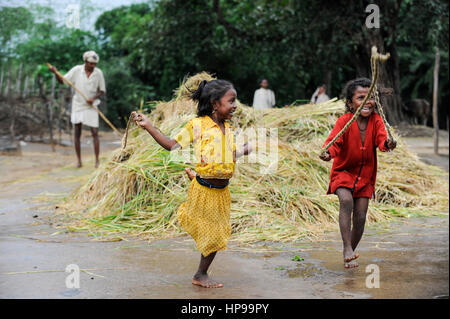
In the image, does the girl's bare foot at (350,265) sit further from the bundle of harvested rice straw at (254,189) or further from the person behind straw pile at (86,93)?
the person behind straw pile at (86,93)

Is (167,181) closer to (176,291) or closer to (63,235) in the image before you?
(63,235)

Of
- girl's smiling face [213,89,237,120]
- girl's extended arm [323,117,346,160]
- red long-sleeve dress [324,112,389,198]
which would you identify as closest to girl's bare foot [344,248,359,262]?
red long-sleeve dress [324,112,389,198]

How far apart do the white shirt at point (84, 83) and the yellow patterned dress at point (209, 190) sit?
18.9 feet

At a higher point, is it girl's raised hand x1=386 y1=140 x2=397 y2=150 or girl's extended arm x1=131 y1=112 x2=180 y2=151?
girl's extended arm x1=131 y1=112 x2=180 y2=151

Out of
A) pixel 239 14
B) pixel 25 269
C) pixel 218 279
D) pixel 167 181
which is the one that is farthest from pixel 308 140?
pixel 239 14

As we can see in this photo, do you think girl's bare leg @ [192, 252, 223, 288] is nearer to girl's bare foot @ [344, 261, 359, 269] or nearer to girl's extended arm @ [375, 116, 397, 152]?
girl's bare foot @ [344, 261, 359, 269]

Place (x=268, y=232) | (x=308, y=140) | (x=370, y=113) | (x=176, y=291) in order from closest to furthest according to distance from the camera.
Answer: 1. (x=176, y=291)
2. (x=370, y=113)
3. (x=268, y=232)
4. (x=308, y=140)

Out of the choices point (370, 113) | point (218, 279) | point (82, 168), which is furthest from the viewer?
point (82, 168)

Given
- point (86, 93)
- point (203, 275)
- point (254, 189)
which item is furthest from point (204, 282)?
point (86, 93)

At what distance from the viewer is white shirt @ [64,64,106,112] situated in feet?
28.6

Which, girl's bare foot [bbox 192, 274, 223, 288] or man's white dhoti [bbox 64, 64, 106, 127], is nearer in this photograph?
girl's bare foot [bbox 192, 274, 223, 288]

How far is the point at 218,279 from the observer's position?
3404 mm

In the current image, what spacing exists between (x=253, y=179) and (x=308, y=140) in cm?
132

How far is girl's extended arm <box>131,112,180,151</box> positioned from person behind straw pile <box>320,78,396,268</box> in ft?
3.55
